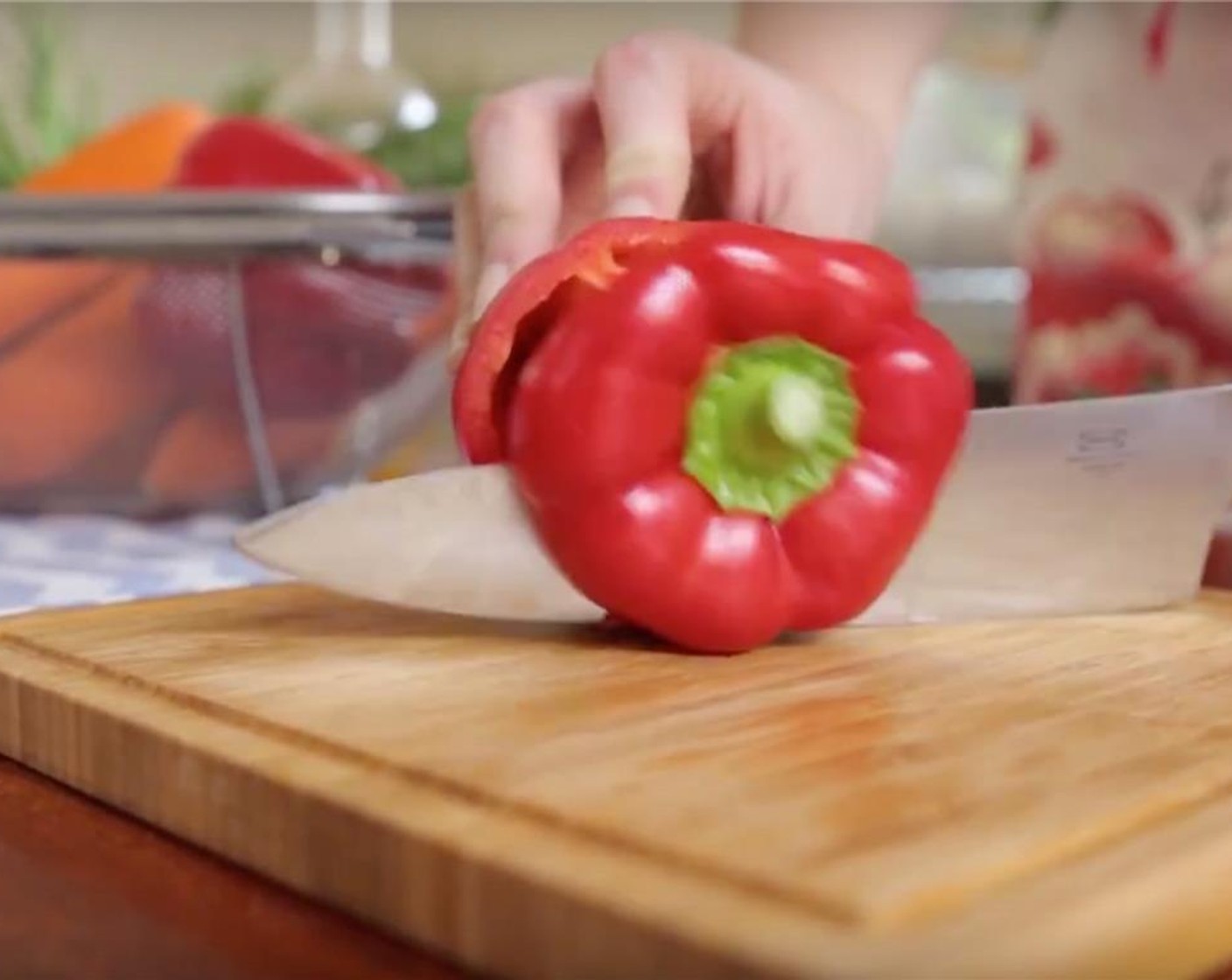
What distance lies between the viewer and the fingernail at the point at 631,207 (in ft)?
2.68

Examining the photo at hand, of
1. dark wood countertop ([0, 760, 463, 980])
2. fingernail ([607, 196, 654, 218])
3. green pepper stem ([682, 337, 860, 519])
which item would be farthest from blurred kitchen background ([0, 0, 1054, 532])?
dark wood countertop ([0, 760, 463, 980])

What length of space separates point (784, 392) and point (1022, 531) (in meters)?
0.17

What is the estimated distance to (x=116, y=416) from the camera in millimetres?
1189

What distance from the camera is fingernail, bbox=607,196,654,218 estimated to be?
817 mm

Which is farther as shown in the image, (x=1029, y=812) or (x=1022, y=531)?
(x=1022, y=531)

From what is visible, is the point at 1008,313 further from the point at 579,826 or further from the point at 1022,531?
the point at 579,826

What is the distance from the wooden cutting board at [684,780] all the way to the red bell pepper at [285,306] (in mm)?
455

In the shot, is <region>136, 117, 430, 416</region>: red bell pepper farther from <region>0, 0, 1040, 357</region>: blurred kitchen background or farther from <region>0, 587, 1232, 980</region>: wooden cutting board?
<region>0, 587, 1232, 980</region>: wooden cutting board

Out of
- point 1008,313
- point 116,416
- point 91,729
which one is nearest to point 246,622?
point 91,729

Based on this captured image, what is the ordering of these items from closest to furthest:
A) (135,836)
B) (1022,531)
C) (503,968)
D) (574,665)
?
(503,968), (135,836), (574,665), (1022,531)

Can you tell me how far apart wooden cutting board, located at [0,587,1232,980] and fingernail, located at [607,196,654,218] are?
0.63 ft

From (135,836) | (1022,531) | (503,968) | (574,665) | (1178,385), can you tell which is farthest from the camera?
(1178,385)

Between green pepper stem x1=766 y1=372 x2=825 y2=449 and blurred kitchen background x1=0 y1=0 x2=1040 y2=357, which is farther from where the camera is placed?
blurred kitchen background x1=0 y1=0 x2=1040 y2=357

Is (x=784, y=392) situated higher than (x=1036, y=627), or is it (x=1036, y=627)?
(x=784, y=392)
